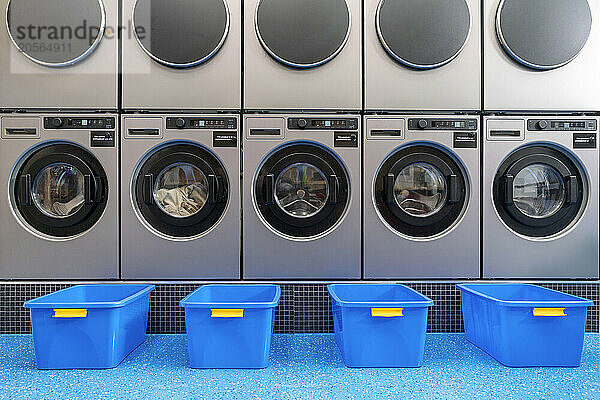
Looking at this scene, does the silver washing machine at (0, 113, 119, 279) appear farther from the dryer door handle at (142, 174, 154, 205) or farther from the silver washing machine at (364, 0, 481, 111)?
the silver washing machine at (364, 0, 481, 111)

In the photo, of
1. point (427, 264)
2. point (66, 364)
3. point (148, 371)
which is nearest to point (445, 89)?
point (427, 264)

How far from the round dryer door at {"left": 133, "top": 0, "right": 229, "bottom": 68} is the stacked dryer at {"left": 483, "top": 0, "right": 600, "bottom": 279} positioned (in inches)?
60.4

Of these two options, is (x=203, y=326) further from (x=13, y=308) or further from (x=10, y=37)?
(x=10, y=37)

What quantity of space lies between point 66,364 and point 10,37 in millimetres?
1800

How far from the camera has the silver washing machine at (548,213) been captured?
2.58 metres

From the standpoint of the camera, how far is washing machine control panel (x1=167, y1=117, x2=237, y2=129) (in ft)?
8.27

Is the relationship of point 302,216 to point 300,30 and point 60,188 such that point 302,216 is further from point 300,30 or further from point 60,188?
point 60,188

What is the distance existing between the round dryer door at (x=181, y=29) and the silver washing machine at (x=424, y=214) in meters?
0.98

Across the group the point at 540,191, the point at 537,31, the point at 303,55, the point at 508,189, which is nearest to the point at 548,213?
the point at 540,191

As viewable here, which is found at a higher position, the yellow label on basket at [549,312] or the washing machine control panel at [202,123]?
A: the washing machine control panel at [202,123]

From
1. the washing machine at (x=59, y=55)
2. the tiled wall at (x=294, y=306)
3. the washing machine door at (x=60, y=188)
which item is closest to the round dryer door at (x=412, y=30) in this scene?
the tiled wall at (x=294, y=306)

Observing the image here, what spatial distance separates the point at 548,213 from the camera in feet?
8.64

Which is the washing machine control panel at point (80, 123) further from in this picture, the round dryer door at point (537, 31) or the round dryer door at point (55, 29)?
the round dryer door at point (537, 31)

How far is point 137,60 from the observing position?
99.5 inches
